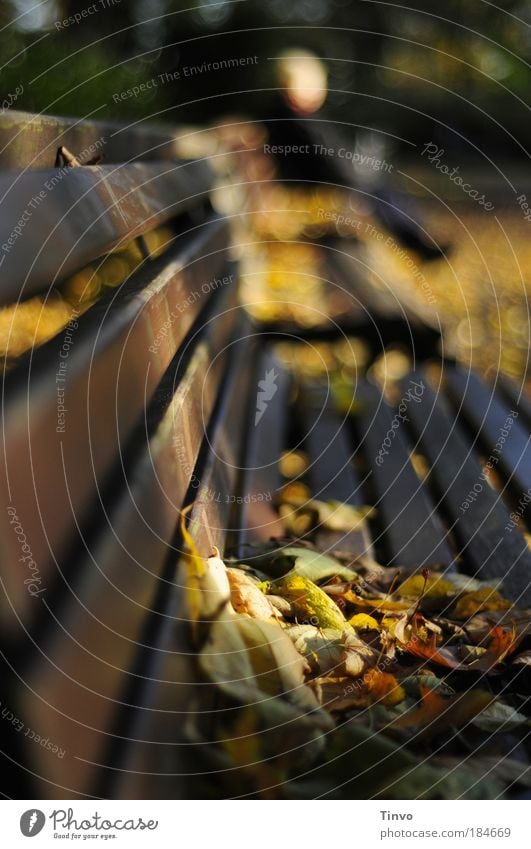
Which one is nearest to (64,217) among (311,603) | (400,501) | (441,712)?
(311,603)

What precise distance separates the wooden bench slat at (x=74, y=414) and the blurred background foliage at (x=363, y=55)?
19.1 ft

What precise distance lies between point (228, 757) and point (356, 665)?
249 millimetres

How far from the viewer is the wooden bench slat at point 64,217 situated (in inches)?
36.6

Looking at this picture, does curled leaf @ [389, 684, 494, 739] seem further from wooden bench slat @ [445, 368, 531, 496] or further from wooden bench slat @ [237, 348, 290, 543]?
wooden bench slat @ [445, 368, 531, 496]

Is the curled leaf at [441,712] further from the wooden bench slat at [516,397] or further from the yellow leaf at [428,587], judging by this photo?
the wooden bench slat at [516,397]

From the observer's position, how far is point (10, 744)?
0.67 m

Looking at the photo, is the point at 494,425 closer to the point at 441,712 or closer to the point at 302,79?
the point at 441,712

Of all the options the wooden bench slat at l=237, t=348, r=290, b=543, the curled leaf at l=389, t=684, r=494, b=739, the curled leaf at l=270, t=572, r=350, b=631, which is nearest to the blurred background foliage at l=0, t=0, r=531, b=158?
the wooden bench slat at l=237, t=348, r=290, b=543

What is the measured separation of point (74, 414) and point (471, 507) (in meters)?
1.02

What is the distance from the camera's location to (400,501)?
A: 178 centimetres

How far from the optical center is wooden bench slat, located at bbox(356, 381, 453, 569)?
1602 mm

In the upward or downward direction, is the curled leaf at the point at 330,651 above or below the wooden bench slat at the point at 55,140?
below

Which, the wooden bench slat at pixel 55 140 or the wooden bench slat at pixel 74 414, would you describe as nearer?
the wooden bench slat at pixel 74 414

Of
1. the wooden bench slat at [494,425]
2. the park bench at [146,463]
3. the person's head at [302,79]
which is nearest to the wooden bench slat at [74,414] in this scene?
the park bench at [146,463]
